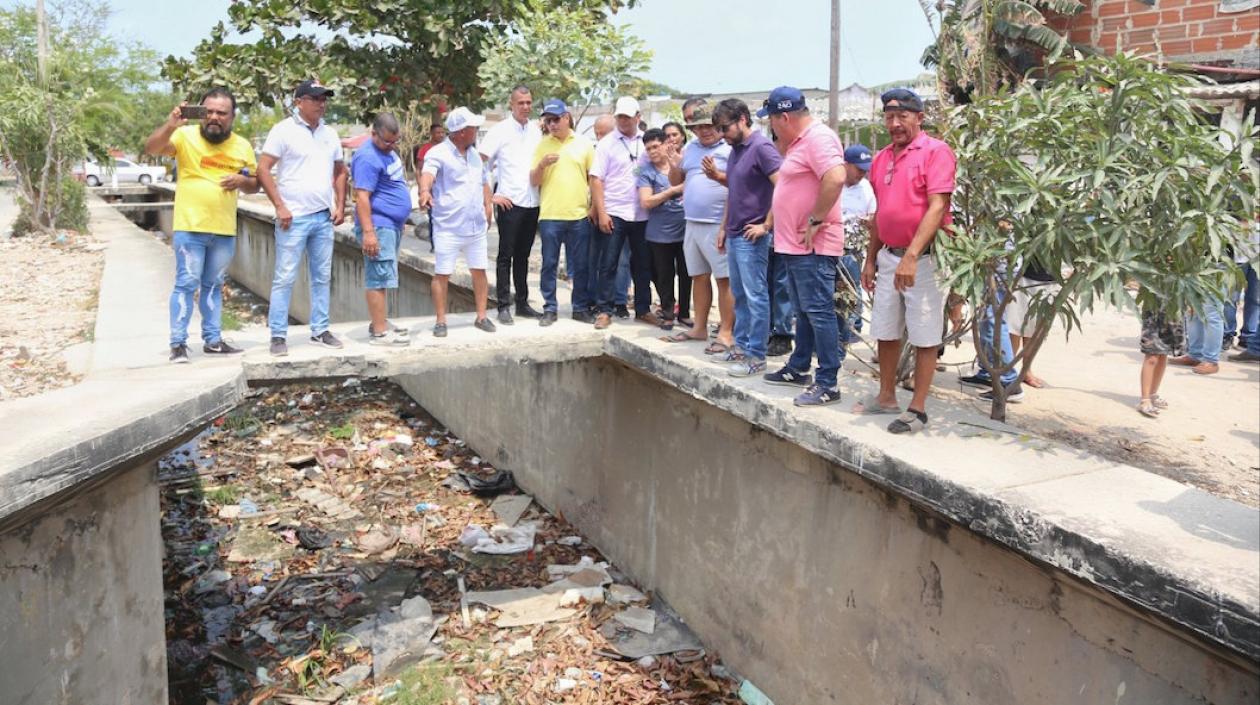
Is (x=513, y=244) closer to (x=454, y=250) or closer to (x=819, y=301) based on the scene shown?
(x=454, y=250)

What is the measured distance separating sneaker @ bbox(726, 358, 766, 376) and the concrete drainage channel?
0.16 m

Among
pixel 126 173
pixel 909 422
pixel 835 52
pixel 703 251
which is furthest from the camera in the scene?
pixel 126 173

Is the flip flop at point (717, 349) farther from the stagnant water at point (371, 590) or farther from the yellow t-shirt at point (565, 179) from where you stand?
the stagnant water at point (371, 590)

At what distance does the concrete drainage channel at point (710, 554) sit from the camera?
3.11 meters

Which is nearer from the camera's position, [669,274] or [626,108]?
[626,108]

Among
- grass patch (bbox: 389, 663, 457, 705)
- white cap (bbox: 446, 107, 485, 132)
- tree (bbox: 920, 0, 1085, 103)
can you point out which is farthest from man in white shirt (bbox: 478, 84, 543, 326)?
tree (bbox: 920, 0, 1085, 103)

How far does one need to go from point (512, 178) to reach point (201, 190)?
6.61 feet

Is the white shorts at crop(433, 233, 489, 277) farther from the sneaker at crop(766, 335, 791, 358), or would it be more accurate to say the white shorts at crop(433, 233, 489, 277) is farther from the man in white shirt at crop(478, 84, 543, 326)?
the sneaker at crop(766, 335, 791, 358)

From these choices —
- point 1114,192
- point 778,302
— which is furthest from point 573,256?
point 1114,192

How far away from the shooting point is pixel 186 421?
4.42 metres

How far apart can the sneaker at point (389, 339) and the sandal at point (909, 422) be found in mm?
3085

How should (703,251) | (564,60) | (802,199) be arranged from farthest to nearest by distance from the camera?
(564,60)
(703,251)
(802,199)

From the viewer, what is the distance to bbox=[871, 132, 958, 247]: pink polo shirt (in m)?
4.03

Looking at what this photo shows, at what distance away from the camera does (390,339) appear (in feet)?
19.2
